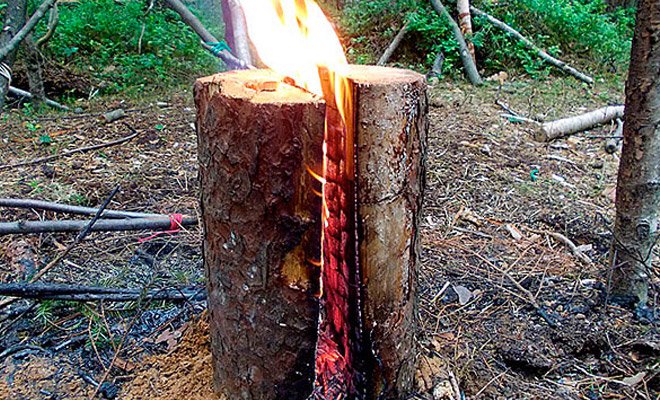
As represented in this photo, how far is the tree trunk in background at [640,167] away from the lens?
82.8 inches

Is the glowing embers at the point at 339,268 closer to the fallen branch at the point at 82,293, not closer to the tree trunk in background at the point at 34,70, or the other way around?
the fallen branch at the point at 82,293

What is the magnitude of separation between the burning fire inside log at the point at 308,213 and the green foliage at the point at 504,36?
19.8 feet

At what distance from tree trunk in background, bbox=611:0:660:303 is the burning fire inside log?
128 cm

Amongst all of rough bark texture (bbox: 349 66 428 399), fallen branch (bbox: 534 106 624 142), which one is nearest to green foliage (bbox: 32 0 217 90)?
fallen branch (bbox: 534 106 624 142)

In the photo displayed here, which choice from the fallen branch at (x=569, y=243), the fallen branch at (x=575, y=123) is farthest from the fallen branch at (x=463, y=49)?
the fallen branch at (x=569, y=243)

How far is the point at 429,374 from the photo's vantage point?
1925mm

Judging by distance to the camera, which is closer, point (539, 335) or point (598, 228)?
point (539, 335)

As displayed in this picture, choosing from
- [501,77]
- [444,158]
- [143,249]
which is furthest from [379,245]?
[501,77]

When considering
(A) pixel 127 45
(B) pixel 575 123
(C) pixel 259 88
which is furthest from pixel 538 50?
(C) pixel 259 88

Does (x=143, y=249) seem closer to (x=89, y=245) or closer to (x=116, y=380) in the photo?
(x=89, y=245)

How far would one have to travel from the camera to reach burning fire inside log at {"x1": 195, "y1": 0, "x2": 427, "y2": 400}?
140cm

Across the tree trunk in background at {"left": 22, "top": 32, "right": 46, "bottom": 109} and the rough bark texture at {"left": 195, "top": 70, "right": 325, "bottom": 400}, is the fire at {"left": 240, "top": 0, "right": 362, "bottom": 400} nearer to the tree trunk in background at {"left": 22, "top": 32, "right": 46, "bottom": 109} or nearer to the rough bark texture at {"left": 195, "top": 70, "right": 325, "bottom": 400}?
the rough bark texture at {"left": 195, "top": 70, "right": 325, "bottom": 400}

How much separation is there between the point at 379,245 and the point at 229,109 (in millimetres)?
679

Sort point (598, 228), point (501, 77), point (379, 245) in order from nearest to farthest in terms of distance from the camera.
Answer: point (379, 245) < point (598, 228) < point (501, 77)
